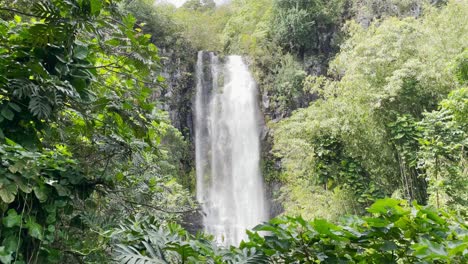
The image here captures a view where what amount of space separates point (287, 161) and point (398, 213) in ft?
27.4

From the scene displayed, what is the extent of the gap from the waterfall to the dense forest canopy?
0.42 metres

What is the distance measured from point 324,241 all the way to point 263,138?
11.0m

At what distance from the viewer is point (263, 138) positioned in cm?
1200

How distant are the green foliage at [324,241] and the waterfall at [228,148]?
9.61 m

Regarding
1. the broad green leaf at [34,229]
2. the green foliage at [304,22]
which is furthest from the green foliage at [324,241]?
the green foliage at [304,22]

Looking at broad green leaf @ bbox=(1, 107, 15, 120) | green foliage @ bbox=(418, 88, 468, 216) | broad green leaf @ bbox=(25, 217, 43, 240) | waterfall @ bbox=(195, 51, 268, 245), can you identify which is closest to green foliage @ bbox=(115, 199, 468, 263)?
broad green leaf @ bbox=(25, 217, 43, 240)

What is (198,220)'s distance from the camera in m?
11.1

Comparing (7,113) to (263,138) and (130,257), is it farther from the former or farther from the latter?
(263,138)

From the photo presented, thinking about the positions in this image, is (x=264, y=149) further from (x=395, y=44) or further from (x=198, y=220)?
(x=395, y=44)

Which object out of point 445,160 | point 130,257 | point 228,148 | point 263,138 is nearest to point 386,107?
point 445,160

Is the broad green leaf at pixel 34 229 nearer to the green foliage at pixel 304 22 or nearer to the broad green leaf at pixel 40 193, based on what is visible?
the broad green leaf at pixel 40 193

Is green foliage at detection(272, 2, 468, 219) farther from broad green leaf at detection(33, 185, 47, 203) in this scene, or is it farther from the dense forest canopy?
broad green leaf at detection(33, 185, 47, 203)

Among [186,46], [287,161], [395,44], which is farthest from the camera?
[186,46]

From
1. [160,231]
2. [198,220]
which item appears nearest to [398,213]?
[160,231]
